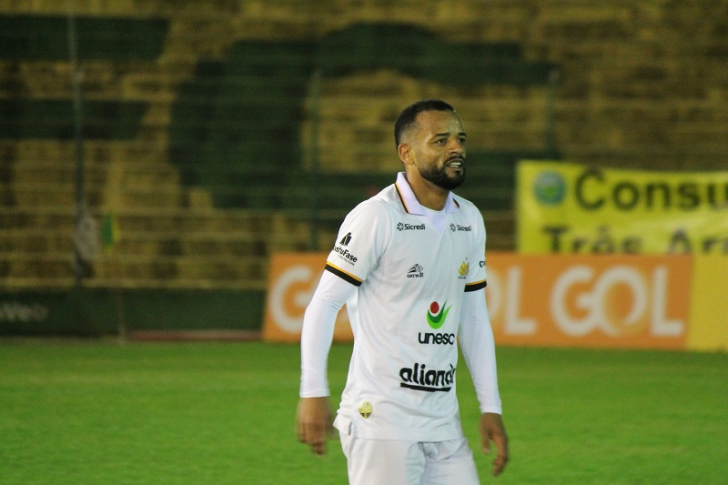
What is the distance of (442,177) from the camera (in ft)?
12.2

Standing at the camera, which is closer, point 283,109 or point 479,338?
point 479,338

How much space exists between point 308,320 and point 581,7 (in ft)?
56.1

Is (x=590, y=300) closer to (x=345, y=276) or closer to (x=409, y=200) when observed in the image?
(x=409, y=200)

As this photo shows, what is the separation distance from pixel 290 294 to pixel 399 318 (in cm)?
1088

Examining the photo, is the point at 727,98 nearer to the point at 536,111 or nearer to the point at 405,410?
the point at 536,111

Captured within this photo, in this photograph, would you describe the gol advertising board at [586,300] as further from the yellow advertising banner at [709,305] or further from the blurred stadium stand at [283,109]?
the blurred stadium stand at [283,109]

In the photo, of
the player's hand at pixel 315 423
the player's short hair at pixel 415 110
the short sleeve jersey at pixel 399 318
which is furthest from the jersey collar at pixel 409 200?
the player's hand at pixel 315 423

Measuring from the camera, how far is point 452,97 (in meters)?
19.0

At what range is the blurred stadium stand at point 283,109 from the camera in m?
17.7

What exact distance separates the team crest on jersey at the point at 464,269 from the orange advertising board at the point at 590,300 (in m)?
10.1

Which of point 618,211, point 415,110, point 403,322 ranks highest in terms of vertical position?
point 415,110

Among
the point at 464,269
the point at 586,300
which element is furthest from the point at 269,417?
the point at 586,300

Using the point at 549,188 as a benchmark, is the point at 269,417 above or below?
below

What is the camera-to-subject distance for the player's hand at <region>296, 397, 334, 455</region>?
3.52 m
